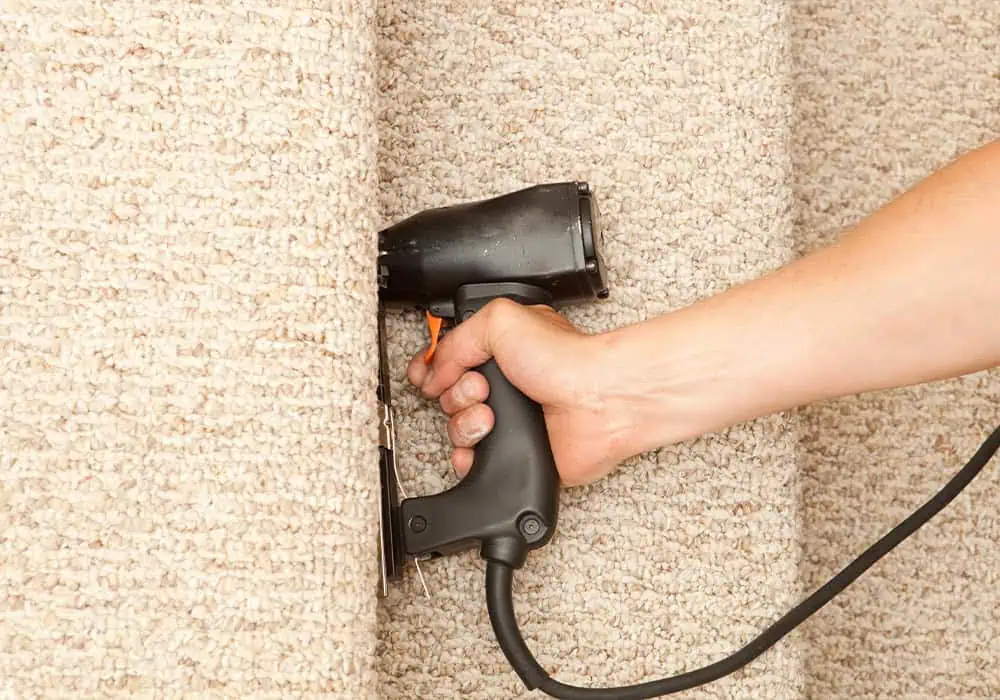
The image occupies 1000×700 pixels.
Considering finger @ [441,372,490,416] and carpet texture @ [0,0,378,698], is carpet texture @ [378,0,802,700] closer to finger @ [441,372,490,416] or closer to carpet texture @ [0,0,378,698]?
finger @ [441,372,490,416]

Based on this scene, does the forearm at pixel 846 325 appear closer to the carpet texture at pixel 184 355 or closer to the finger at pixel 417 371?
the finger at pixel 417 371

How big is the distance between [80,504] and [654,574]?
1.51 feet

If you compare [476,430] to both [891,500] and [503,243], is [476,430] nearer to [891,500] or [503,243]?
[503,243]

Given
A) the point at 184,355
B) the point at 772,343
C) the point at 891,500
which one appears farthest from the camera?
the point at 891,500

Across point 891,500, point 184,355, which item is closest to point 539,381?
point 184,355

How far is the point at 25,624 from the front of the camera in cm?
58

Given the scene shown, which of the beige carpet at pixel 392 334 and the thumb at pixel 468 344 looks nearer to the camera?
the beige carpet at pixel 392 334

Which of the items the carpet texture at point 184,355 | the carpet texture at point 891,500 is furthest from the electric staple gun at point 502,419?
the carpet texture at point 891,500

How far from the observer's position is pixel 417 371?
32.1 inches

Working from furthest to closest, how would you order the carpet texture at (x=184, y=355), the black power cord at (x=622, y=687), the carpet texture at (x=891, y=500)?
the carpet texture at (x=891, y=500) < the black power cord at (x=622, y=687) < the carpet texture at (x=184, y=355)

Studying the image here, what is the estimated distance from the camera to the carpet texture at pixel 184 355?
598mm

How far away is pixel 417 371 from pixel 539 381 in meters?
0.11

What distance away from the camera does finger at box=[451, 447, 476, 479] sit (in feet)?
2.61

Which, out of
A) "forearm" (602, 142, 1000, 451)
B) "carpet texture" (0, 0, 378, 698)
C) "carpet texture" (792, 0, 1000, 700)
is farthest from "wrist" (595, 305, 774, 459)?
"carpet texture" (792, 0, 1000, 700)
